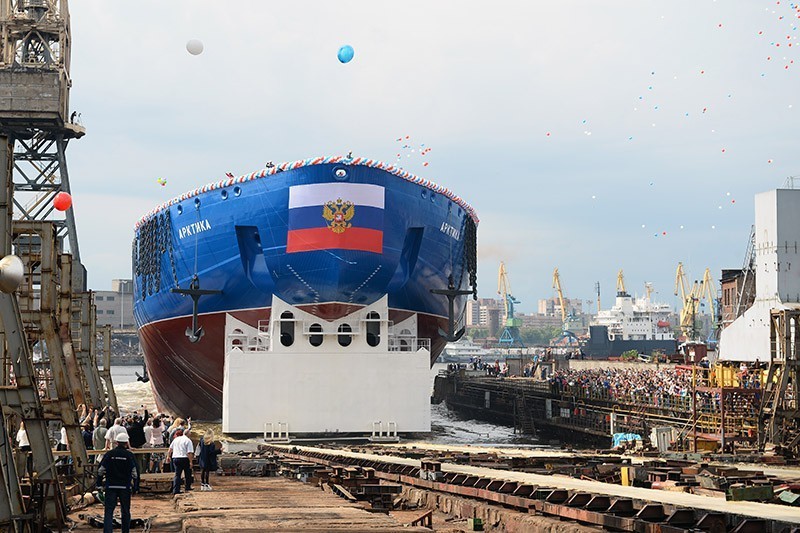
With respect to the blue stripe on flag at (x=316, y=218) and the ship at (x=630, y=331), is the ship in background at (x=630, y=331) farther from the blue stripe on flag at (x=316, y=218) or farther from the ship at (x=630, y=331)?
the blue stripe on flag at (x=316, y=218)

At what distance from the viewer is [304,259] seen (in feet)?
105

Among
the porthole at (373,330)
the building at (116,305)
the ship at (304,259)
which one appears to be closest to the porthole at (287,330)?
the ship at (304,259)

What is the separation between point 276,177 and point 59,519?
22.5 m

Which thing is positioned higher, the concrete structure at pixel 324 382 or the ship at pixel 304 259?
the ship at pixel 304 259

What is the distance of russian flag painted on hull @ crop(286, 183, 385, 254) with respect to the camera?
3188 centimetres

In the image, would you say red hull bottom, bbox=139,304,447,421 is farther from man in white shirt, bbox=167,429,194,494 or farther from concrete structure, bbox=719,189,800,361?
man in white shirt, bbox=167,429,194,494

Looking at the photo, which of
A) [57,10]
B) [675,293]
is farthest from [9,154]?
[675,293]

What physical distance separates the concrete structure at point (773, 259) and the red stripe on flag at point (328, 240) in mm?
13969

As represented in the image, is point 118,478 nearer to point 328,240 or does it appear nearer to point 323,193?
point 328,240

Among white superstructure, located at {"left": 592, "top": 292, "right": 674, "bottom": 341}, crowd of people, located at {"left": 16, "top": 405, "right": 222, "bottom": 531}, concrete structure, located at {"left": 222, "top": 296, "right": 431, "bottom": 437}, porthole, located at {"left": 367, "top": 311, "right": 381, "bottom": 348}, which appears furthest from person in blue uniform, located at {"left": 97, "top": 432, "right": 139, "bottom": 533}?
white superstructure, located at {"left": 592, "top": 292, "right": 674, "bottom": 341}

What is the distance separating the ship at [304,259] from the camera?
32.1 metres

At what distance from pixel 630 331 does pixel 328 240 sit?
118840 millimetres

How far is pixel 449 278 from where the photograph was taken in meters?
37.6

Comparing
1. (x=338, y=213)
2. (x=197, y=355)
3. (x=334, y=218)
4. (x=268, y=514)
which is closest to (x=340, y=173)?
(x=338, y=213)
